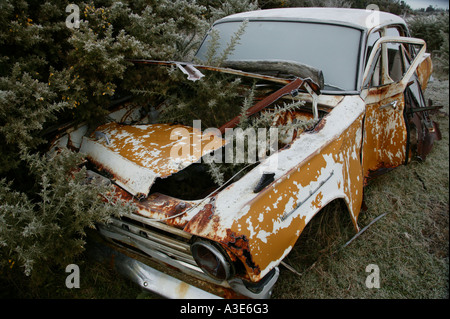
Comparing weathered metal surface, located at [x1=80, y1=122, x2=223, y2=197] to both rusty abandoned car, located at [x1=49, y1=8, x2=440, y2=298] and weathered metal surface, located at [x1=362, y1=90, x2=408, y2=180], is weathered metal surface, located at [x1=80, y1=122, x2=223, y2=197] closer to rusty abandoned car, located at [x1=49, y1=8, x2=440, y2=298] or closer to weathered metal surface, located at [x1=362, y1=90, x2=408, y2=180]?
rusty abandoned car, located at [x1=49, y1=8, x2=440, y2=298]

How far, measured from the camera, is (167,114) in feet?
8.82

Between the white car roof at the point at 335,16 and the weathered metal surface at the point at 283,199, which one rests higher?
the white car roof at the point at 335,16

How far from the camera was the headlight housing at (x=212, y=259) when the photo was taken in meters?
1.50

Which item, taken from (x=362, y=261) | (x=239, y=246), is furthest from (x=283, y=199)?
(x=362, y=261)

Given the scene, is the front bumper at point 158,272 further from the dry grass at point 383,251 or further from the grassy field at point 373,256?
the dry grass at point 383,251

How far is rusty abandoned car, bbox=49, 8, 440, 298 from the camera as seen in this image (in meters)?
1.58

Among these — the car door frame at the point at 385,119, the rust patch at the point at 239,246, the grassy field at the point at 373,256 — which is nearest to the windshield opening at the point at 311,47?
the car door frame at the point at 385,119

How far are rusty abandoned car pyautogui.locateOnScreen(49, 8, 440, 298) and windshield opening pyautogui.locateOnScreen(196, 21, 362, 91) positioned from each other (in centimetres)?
1

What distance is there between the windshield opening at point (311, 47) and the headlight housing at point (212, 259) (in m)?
1.66

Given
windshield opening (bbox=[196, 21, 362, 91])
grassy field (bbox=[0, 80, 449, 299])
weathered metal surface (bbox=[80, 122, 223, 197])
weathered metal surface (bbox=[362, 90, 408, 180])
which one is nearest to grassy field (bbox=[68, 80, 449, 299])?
grassy field (bbox=[0, 80, 449, 299])

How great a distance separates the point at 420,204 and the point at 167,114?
2.52 metres
